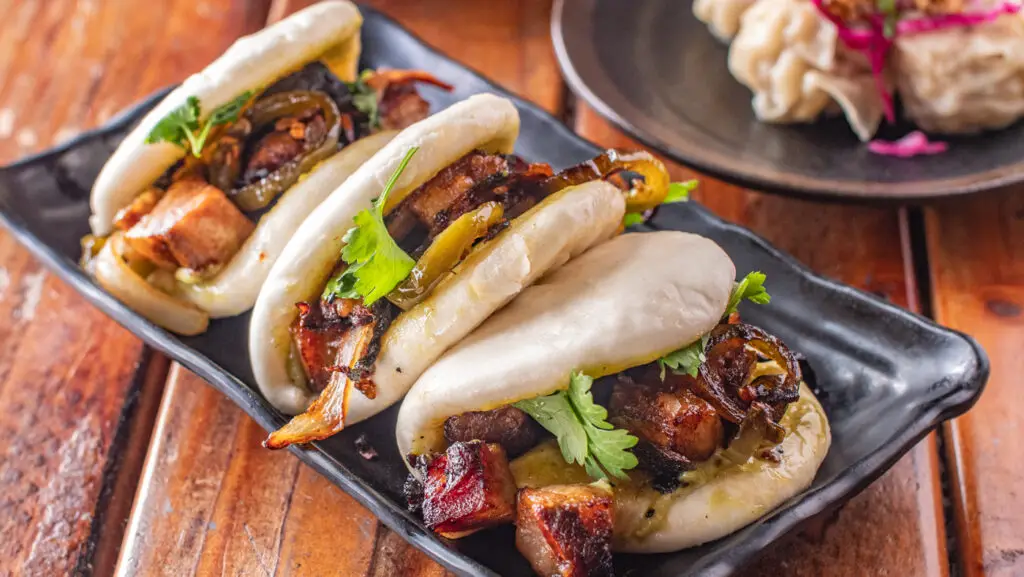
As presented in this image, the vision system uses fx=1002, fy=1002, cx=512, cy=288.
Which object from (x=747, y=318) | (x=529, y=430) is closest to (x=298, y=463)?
(x=529, y=430)

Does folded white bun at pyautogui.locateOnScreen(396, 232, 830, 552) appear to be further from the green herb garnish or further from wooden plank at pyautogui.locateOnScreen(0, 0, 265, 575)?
the green herb garnish

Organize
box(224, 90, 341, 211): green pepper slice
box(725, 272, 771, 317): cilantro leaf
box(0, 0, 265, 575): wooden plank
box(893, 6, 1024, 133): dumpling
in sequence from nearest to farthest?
box(725, 272, 771, 317): cilantro leaf → box(0, 0, 265, 575): wooden plank → box(224, 90, 341, 211): green pepper slice → box(893, 6, 1024, 133): dumpling

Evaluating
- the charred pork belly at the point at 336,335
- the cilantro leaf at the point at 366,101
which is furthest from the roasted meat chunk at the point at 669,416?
the cilantro leaf at the point at 366,101

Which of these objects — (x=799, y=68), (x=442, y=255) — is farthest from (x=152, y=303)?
(x=799, y=68)

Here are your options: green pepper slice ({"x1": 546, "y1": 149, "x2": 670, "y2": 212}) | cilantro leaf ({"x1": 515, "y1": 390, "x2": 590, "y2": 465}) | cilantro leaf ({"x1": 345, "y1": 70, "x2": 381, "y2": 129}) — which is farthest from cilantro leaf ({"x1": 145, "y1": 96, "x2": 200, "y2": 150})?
cilantro leaf ({"x1": 515, "y1": 390, "x2": 590, "y2": 465})

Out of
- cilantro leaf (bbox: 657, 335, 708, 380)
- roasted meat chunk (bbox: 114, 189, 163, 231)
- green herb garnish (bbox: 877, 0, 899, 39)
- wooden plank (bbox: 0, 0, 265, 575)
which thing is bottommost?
wooden plank (bbox: 0, 0, 265, 575)

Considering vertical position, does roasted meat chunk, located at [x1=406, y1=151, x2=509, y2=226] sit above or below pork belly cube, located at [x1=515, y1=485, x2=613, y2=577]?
above
